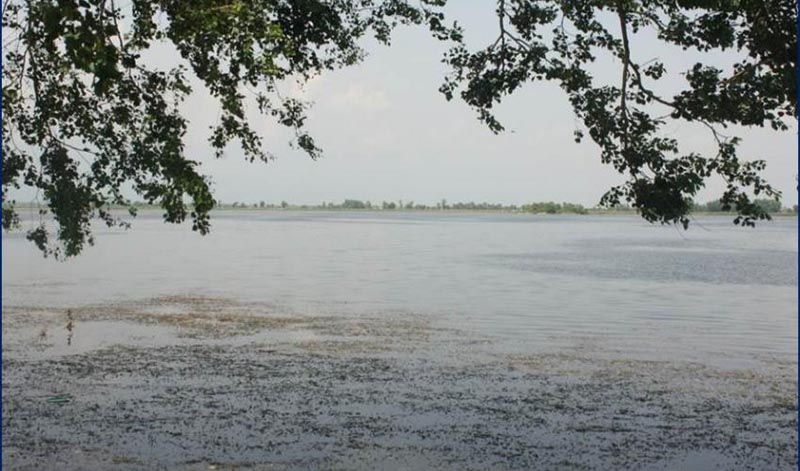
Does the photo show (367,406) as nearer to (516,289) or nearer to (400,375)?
(400,375)

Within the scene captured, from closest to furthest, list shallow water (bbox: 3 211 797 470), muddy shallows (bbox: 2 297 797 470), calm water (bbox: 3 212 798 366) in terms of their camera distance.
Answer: muddy shallows (bbox: 2 297 797 470), shallow water (bbox: 3 211 797 470), calm water (bbox: 3 212 798 366)

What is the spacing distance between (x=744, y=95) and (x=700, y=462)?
3612 mm

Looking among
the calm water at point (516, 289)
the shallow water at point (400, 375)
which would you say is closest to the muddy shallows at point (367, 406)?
the shallow water at point (400, 375)

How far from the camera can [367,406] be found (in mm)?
10703

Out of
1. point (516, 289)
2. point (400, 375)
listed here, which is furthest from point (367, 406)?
point (516, 289)

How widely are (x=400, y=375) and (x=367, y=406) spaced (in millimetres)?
2108

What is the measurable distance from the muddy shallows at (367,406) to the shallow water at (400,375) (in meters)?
0.04

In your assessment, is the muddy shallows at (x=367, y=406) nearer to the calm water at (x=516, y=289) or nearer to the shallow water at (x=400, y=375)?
the shallow water at (x=400, y=375)

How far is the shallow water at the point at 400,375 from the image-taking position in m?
8.93

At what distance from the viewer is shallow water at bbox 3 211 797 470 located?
352 inches

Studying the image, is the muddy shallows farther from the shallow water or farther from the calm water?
the calm water

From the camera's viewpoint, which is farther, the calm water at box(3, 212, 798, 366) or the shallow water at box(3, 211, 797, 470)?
the calm water at box(3, 212, 798, 366)

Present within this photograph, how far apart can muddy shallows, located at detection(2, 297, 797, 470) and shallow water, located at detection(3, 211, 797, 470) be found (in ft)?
0.12

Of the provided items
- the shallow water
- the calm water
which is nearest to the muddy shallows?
the shallow water
